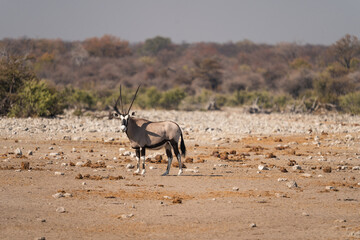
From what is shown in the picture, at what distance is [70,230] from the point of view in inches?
316

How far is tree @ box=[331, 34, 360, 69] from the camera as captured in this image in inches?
2438

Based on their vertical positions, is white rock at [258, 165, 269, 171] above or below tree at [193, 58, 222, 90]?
below

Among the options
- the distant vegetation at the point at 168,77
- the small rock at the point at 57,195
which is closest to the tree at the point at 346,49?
the distant vegetation at the point at 168,77

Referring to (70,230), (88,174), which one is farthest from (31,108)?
(70,230)

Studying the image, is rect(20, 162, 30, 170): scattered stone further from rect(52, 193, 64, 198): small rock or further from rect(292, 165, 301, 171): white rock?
rect(292, 165, 301, 171): white rock

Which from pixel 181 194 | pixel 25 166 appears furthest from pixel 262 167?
pixel 25 166

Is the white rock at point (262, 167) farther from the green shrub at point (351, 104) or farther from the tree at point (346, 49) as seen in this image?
the tree at point (346, 49)

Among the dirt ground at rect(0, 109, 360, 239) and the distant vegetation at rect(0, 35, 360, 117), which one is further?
the distant vegetation at rect(0, 35, 360, 117)

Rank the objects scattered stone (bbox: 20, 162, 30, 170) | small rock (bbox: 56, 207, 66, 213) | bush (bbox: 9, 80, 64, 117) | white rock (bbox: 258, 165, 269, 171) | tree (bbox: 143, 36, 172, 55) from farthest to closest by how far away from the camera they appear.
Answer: tree (bbox: 143, 36, 172, 55) → bush (bbox: 9, 80, 64, 117) → white rock (bbox: 258, 165, 269, 171) → scattered stone (bbox: 20, 162, 30, 170) → small rock (bbox: 56, 207, 66, 213)

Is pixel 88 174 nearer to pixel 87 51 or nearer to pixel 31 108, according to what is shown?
pixel 31 108

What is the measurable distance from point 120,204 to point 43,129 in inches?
476

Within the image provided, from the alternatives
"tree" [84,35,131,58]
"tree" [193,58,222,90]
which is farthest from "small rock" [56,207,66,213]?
"tree" [84,35,131,58]

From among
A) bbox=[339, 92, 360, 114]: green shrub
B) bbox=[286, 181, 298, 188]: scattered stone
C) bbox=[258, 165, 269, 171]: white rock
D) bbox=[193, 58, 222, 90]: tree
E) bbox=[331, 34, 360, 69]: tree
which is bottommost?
bbox=[258, 165, 269, 171]: white rock

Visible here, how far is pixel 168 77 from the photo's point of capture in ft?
224
